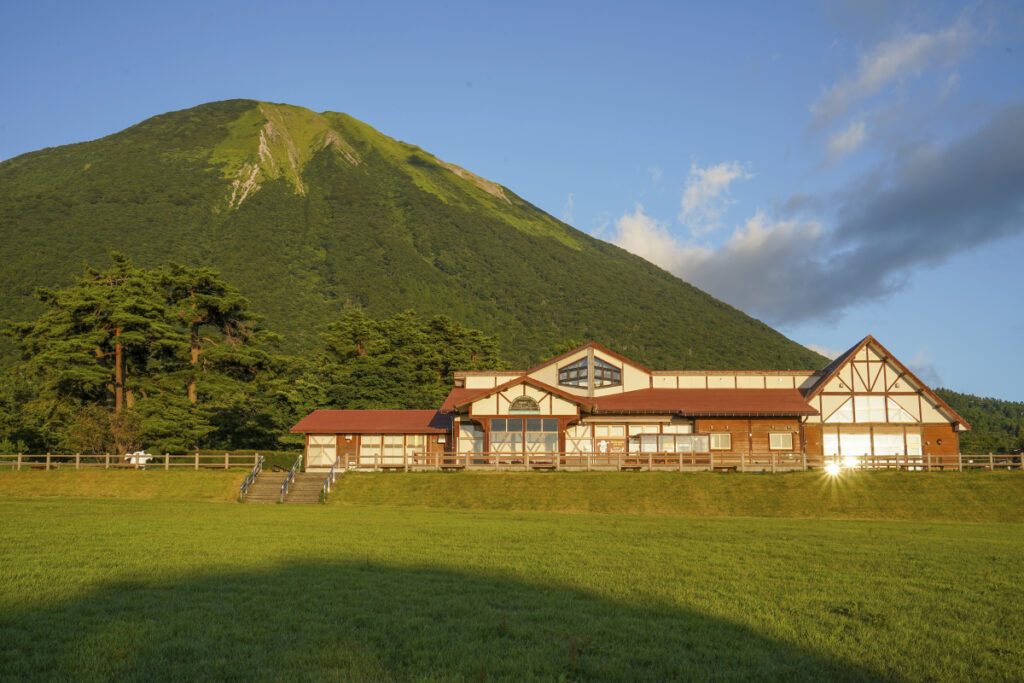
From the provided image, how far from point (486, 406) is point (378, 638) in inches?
1324

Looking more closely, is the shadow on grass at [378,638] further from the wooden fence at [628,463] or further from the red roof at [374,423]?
the red roof at [374,423]

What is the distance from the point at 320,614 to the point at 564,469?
29.8 metres

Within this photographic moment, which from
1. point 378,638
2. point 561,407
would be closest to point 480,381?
point 561,407

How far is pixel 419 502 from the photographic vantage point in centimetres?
3325

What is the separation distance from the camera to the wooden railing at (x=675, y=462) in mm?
38062

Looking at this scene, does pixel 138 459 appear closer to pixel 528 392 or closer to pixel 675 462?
pixel 528 392

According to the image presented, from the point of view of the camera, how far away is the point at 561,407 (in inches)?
1695

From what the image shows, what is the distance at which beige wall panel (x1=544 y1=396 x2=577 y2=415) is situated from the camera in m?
43.0

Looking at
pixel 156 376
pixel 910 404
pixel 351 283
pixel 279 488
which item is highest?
pixel 351 283

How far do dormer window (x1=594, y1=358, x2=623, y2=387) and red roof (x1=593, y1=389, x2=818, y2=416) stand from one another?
0.97m


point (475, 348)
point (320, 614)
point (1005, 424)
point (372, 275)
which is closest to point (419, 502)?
point (320, 614)

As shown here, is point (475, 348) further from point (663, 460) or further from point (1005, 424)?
point (1005, 424)

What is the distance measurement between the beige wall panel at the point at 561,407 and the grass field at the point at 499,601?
19.8 m

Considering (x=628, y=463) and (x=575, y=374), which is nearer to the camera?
(x=628, y=463)
